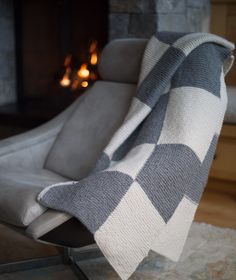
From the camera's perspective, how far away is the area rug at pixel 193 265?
7.13 ft

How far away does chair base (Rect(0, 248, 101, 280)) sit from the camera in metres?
2.16

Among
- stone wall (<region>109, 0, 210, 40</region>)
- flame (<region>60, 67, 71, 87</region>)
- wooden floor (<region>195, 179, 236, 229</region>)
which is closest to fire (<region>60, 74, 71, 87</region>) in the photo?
flame (<region>60, 67, 71, 87</region>)

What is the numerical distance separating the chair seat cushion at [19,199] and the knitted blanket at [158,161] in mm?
49

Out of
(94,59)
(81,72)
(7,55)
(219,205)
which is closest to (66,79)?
(81,72)

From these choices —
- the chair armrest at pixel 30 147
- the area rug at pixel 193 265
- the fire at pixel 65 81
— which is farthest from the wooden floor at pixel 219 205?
the fire at pixel 65 81

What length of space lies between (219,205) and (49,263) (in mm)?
1085

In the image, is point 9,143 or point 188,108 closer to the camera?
point 188,108

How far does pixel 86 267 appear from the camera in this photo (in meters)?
2.25

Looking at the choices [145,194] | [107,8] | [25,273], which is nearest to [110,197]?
[145,194]

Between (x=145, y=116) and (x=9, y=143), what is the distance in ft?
1.91

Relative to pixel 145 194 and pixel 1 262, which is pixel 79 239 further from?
pixel 1 262

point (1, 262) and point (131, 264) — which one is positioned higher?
point (131, 264)

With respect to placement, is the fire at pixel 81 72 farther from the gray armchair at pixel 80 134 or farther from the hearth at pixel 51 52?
the gray armchair at pixel 80 134

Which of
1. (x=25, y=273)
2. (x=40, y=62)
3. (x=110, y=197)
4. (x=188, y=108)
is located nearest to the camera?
(x=110, y=197)
